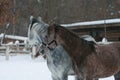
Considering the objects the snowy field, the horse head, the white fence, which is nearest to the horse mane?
the horse head

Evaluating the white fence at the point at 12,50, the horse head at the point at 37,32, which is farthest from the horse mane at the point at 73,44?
the white fence at the point at 12,50

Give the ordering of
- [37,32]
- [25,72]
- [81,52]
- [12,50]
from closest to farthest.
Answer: [81,52] < [37,32] < [25,72] < [12,50]

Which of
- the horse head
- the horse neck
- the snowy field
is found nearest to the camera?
the horse neck

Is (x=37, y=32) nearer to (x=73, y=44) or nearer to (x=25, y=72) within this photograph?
(x=73, y=44)

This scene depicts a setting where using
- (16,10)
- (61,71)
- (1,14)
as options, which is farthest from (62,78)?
(16,10)

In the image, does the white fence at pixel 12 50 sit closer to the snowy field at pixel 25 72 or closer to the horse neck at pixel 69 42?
the snowy field at pixel 25 72

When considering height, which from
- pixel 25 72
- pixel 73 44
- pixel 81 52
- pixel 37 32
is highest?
pixel 37 32

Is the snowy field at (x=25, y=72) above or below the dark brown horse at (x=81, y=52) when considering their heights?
below

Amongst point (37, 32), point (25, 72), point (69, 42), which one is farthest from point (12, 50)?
point (69, 42)

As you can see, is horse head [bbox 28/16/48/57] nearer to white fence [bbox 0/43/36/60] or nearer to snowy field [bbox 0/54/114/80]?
snowy field [bbox 0/54/114/80]

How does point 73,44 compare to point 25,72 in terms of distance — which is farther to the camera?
point 25,72

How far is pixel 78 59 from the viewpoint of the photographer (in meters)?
4.36

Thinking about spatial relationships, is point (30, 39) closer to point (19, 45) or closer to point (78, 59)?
point (78, 59)

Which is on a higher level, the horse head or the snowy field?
the horse head
